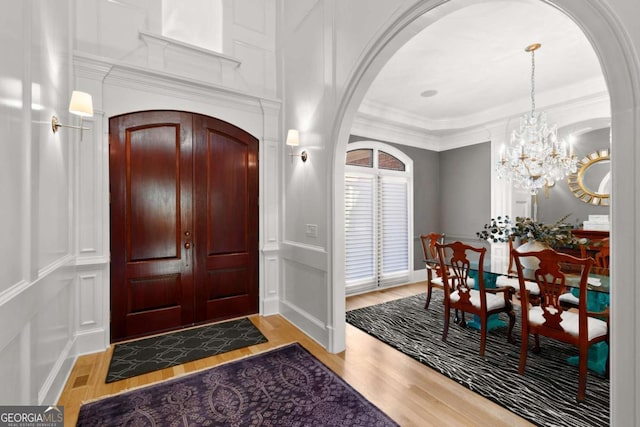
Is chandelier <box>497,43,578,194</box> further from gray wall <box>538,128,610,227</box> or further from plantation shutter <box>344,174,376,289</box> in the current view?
plantation shutter <box>344,174,376,289</box>

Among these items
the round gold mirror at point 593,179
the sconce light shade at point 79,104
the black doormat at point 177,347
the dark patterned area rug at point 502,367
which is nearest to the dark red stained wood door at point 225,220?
the black doormat at point 177,347

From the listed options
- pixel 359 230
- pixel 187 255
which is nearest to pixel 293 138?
pixel 187 255

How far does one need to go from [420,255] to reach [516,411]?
4.06 m

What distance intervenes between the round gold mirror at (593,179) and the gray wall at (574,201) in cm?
8

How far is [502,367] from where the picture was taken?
254 centimetres

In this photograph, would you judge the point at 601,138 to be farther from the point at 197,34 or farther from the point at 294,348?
the point at 197,34

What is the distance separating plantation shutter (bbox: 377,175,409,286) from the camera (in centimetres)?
534

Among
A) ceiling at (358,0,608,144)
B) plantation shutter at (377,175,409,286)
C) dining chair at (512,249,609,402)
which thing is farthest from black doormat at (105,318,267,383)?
ceiling at (358,0,608,144)

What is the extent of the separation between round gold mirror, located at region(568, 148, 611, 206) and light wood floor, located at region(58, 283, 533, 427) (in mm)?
4242

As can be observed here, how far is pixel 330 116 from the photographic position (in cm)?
290

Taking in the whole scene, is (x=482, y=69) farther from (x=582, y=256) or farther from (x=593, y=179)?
(x=593, y=179)

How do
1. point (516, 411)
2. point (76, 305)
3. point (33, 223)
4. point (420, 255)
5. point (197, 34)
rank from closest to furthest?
point (33, 223) → point (516, 411) → point (76, 305) → point (197, 34) → point (420, 255)

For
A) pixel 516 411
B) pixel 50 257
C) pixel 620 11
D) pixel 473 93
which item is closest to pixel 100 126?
pixel 50 257

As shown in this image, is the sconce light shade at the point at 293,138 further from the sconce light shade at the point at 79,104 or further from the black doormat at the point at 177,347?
the black doormat at the point at 177,347
